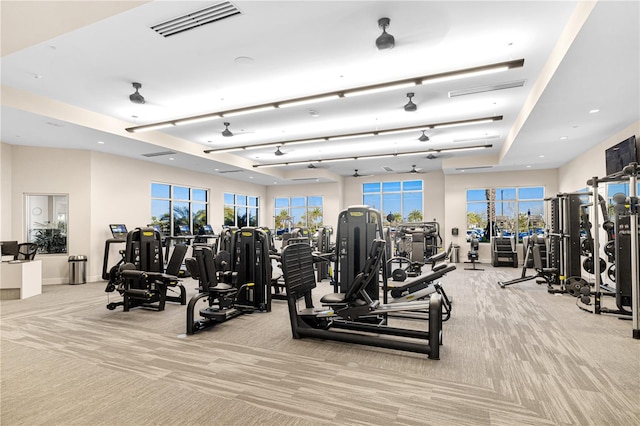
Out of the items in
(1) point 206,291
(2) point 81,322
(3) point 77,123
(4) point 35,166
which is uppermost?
(3) point 77,123

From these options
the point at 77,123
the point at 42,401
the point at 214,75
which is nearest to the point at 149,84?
the point at 214,75

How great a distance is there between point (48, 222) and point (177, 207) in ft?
12.3

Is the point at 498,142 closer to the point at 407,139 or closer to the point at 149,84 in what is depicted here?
the point at 407,139

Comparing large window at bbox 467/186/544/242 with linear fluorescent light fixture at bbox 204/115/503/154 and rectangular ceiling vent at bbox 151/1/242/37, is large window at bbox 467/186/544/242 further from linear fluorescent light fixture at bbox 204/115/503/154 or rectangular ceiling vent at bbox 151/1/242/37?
rectangular ceiling vent at bbox 151/1/242/37

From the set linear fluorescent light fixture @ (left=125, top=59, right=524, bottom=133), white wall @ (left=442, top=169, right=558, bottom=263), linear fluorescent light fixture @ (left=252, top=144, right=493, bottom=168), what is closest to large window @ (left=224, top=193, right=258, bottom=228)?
linear fluorescent light fixture @ (left=252, top=144, right=493, bottom=168)

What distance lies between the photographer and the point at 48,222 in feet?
28.5

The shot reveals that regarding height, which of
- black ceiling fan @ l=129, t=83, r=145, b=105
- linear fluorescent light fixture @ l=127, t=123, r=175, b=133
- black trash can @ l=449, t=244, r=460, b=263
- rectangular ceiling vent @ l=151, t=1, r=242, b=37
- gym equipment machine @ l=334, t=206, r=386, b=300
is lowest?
black trash can @ l=449, t=244, r=460, b=263

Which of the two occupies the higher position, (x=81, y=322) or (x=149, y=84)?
(x=149, y=84)

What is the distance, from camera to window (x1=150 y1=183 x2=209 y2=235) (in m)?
11.1

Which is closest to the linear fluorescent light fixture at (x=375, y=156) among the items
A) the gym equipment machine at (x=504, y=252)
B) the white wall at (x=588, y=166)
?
the white wall at (x=588, y=166)

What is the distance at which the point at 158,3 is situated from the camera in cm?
362

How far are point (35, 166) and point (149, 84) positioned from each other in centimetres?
506

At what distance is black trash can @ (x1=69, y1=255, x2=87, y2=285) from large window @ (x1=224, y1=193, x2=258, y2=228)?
20.1 ft

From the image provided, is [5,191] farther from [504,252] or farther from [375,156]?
[504,252]
